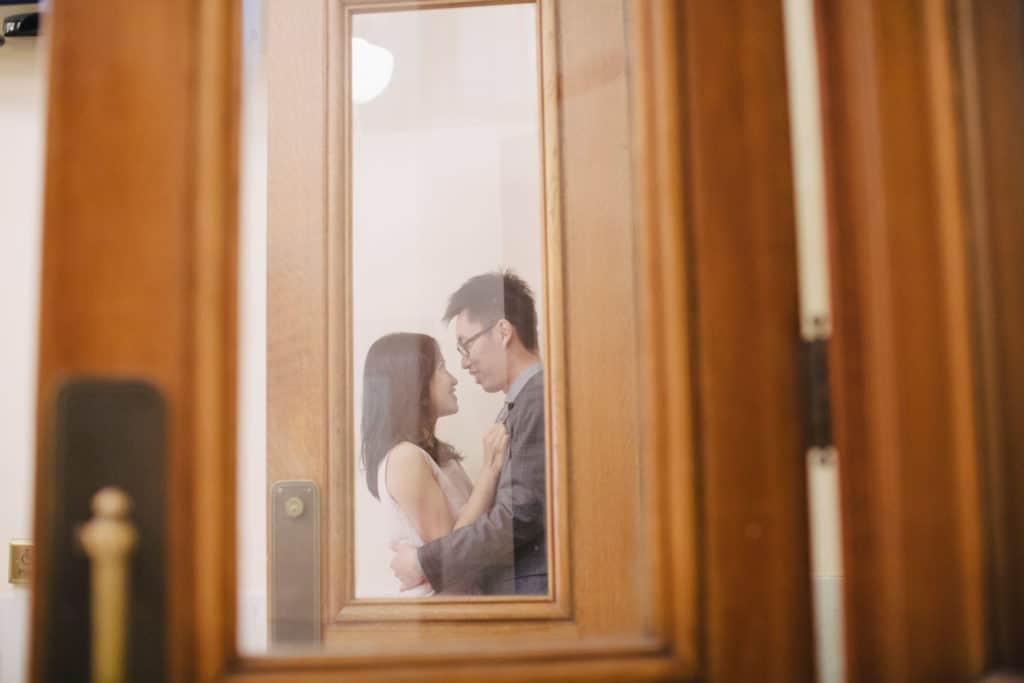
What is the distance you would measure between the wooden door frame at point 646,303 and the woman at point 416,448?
0.72 metres

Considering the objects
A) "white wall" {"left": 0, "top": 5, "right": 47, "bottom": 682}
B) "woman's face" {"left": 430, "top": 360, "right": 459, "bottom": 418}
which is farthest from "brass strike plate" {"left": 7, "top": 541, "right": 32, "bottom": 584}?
"woman's face" {"left": 430, "top": 360, "right": 459, "bottom": 418}

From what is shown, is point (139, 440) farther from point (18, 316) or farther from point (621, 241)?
point (18, 316)

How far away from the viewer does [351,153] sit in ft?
4.06

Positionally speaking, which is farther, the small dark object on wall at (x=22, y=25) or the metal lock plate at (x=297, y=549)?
the small dark object on wall at (x=22, y=25)

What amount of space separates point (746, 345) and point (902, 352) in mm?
118

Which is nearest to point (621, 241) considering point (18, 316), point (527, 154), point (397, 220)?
point (527, 154)

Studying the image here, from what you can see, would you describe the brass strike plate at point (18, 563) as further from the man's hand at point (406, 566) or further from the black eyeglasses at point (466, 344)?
the black eyeglasses at point (466, 344)

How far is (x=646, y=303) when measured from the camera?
Result: 1.90 ft

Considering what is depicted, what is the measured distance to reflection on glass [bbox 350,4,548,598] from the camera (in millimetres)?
1241

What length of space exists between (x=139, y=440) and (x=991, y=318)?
66 centimetres

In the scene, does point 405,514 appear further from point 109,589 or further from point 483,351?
point 109,589

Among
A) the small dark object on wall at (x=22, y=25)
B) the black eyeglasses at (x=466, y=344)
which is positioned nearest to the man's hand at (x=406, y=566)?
the black eyeglasses at (x=466, y=344)

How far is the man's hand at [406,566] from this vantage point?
4.04 feet

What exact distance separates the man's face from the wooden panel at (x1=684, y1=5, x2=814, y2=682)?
2.51 ft
